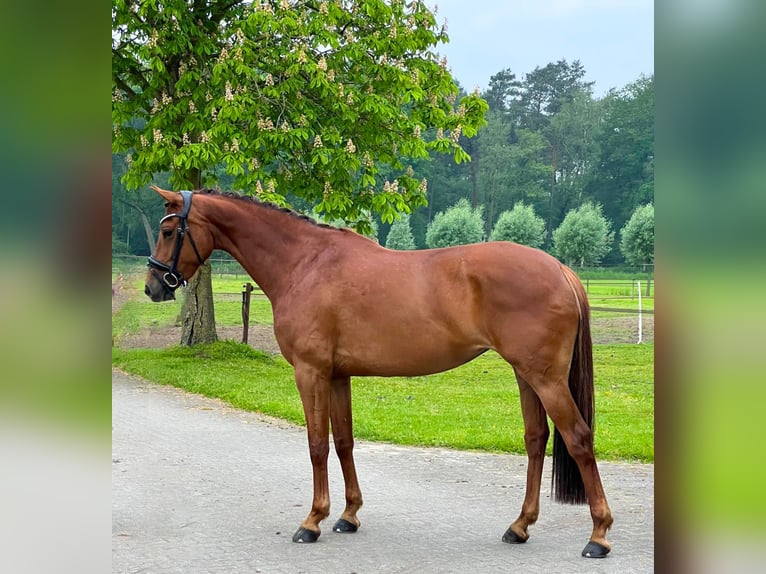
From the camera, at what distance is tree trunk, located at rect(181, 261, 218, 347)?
1212 cm

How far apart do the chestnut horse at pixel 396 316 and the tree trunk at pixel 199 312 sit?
7663mm

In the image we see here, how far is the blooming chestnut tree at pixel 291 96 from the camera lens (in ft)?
30.9

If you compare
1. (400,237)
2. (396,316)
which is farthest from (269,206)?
(400,237)

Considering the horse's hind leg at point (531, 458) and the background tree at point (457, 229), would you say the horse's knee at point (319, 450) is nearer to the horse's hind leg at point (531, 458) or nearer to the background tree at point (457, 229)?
the horse's hind leg at point (531, 458)

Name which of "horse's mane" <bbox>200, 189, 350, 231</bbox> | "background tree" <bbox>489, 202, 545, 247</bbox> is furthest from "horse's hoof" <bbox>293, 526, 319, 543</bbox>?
"background tree" <bbox>489, 202, 545, 247</bbox>

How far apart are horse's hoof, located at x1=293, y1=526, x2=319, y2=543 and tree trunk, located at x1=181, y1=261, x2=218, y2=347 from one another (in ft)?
27.2

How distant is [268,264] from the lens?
14.8 feet

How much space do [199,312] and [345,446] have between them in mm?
8337

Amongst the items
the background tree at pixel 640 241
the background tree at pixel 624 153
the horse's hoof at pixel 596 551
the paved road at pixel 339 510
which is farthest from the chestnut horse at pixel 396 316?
the background tree at pixel 624 153

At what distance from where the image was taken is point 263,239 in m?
4.51
